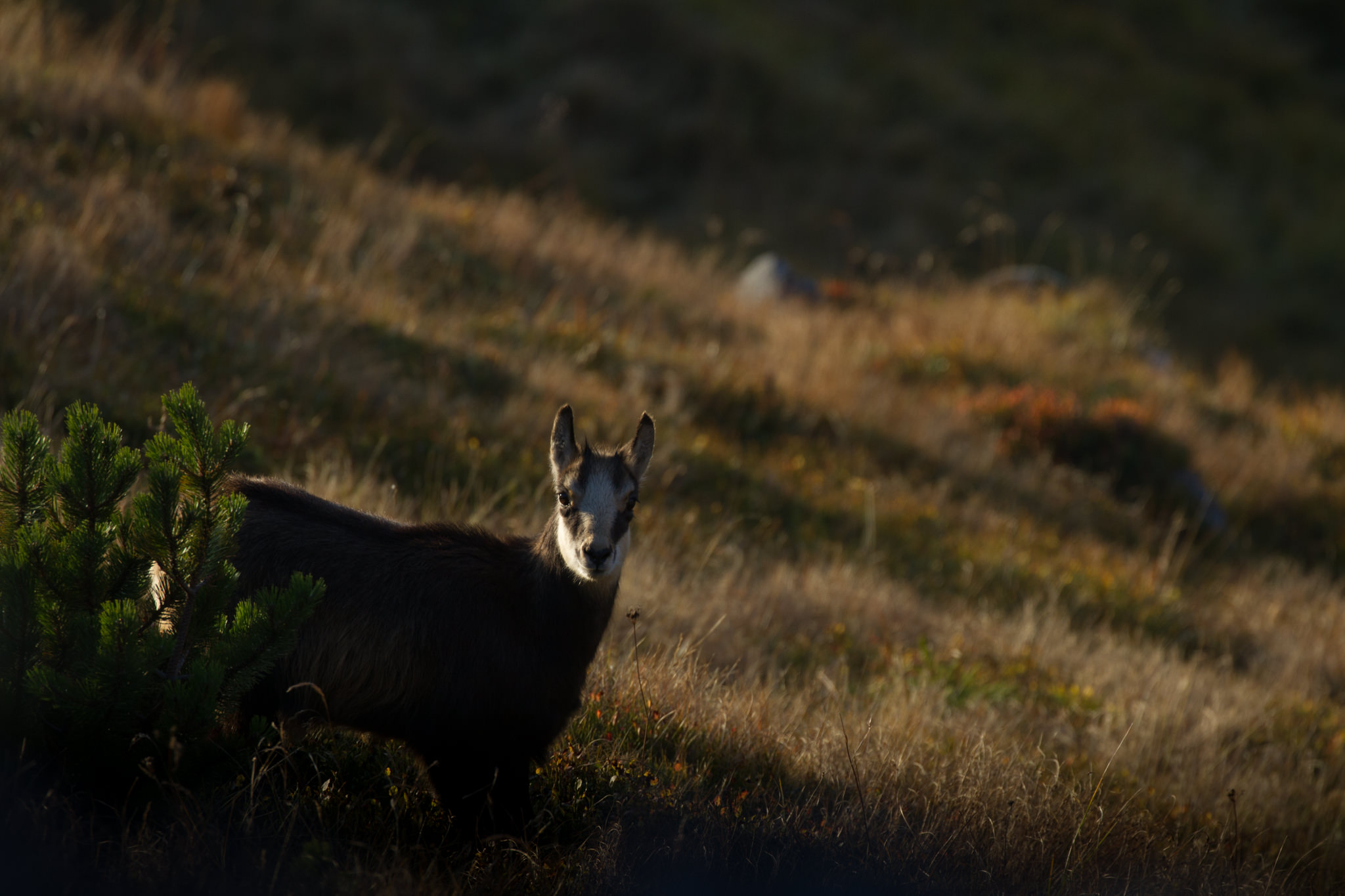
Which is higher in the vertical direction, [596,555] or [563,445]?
[563,445]

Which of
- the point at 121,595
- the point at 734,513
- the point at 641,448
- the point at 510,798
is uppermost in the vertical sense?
the point at 641,448

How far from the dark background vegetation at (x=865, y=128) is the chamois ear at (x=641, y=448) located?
1271 centimetres

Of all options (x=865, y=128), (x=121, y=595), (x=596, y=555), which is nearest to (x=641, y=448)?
(x=596, y=555)

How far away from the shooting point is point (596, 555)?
3.81 metres

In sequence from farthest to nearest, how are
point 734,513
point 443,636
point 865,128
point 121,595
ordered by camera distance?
point 865,128 → point 734,513 → point 443,636 → point 121,595

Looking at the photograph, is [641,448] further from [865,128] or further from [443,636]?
[865,128]

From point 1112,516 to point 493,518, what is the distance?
724 cm

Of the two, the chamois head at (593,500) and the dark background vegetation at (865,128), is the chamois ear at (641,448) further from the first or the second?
the dark background vegetation at (865,128)

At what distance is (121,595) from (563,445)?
68.8 inches

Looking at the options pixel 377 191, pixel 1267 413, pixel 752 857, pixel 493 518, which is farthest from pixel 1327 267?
pixel 752 857

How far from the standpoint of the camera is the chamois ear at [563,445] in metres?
4.32

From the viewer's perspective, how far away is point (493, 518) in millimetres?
7383

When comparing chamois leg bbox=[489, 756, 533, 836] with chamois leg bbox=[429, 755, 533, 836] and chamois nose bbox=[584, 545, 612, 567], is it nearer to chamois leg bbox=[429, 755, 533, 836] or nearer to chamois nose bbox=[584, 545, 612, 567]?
chamois leg bbox=[429, 755, 533, 836]

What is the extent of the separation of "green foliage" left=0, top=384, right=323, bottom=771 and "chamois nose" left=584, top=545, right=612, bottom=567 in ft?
3.18
